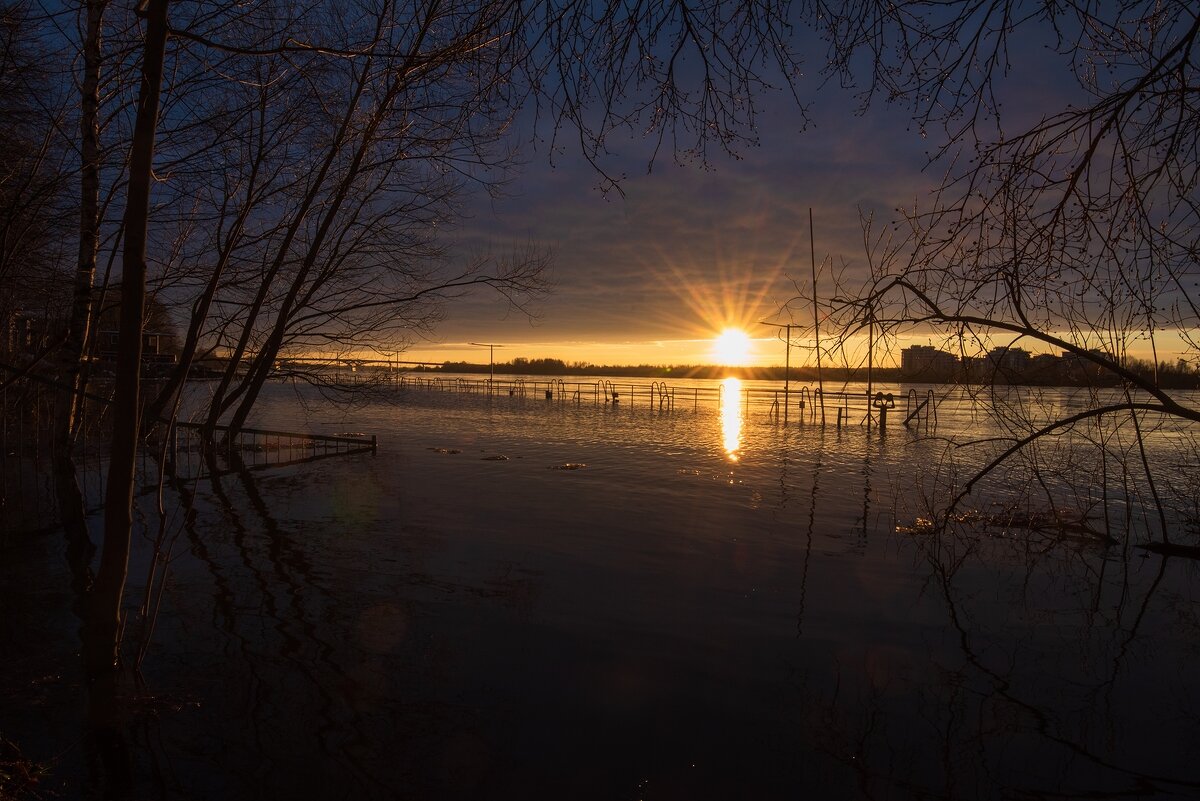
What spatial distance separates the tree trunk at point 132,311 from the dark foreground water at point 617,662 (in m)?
0.39

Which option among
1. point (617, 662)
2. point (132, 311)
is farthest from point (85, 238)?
point (617, 662)

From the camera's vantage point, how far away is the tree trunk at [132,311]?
3.38 metres

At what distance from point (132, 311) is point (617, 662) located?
3.53 m

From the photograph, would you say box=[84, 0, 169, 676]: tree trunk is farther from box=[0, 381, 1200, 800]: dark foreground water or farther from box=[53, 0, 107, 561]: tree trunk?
box=[53, 0, 107, 561]: tree trunk

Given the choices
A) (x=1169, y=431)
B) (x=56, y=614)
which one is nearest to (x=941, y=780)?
(x=56, y=614)

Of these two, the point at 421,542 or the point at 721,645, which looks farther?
the point at 421,542

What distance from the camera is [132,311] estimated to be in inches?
134

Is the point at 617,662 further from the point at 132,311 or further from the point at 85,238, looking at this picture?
the point at 85,238

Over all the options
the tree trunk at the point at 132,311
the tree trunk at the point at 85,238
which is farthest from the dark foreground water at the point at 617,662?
the tree trunk at the point at 85,238

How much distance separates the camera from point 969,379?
175 inches

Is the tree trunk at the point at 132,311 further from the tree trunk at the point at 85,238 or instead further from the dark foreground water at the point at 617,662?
the tree trunk at the point at 85,238

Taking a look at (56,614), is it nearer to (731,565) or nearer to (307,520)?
(307,520)

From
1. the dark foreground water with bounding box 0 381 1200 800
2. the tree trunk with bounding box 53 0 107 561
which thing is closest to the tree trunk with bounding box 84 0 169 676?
the dark foreground water with bounding box 0 381 1200 800

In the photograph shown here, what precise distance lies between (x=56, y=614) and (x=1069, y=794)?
648 centimetres
